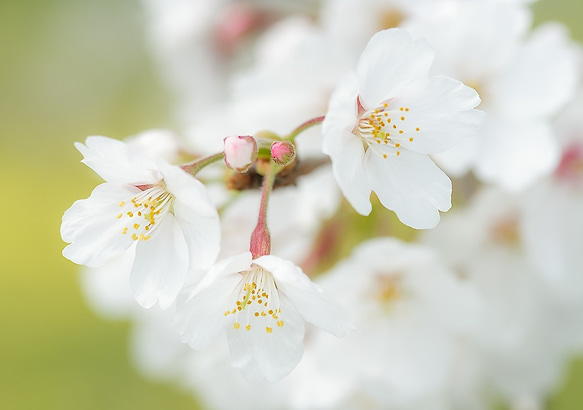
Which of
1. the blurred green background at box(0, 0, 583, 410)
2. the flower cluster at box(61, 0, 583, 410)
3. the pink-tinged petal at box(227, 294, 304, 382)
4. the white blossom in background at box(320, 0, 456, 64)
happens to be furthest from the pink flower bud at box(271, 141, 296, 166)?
the blurred green background at box(0, 0, 583, 410)

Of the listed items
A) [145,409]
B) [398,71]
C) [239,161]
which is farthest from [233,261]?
[145,409]

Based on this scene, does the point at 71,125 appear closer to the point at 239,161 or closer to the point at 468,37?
the point at 468,37

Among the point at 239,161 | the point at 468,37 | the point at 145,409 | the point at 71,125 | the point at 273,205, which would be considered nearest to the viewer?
the point at 239,161

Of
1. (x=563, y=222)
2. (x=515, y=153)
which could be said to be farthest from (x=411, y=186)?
(x=563, y=222)

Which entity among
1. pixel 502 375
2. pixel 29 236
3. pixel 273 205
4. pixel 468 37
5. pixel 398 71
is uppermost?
pixel 398 71

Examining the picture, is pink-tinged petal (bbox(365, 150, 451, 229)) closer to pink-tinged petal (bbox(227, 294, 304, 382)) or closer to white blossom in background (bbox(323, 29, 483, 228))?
white blossom in background (bbox(323, 29, 483, 228))

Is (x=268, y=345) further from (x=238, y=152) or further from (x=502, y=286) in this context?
(x=502, y=286)

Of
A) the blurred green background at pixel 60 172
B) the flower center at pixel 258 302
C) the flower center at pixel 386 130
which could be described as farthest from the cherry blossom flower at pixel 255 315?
the blurred green background at pixel 60 172
